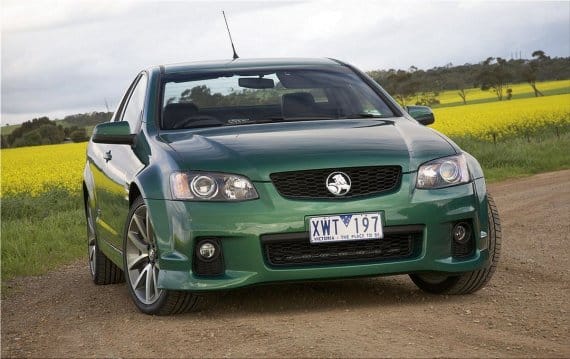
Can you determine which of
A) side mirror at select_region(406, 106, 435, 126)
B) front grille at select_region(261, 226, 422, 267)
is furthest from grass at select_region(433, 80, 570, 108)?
front grille at select_region(261, 226, 422, 267)

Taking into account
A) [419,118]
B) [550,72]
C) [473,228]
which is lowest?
[550,72]

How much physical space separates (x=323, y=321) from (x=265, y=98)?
2082 mm

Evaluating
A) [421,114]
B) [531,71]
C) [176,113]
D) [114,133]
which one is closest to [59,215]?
[176,113]

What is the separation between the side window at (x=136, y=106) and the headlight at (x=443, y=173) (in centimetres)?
204

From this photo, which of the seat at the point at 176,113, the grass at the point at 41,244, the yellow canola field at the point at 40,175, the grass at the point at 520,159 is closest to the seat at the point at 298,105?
the seat at the point at 176,113

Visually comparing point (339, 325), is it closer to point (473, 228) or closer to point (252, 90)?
point (473, 228)

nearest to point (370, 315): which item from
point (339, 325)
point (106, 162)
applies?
point (339, 325)

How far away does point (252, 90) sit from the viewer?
7773 millimetres

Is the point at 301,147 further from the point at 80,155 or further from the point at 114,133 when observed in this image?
the point at 80,155

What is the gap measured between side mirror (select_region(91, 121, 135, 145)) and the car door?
107 mm

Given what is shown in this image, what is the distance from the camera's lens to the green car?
6.20 meters

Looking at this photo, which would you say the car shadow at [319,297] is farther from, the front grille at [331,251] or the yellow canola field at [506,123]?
the yellow canola field at [506,123]

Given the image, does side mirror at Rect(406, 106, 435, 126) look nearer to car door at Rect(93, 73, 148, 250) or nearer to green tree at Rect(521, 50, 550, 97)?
car door at Rect(93, 73, 148, 250)

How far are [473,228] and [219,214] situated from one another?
1448 mm
